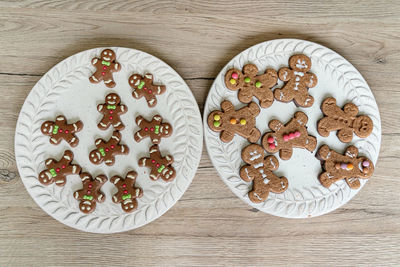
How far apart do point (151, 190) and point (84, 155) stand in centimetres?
29

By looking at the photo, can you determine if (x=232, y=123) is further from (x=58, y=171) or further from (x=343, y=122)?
(x=58, y=171)

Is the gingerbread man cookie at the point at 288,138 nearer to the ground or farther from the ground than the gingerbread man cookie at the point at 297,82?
nearer to the ground

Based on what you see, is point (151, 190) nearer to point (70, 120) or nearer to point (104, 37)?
point (70, 120)

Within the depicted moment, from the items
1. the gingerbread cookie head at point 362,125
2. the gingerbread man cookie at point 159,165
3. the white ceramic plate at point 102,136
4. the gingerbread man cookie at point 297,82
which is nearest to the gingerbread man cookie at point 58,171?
the white ceramic plate at point 102,136

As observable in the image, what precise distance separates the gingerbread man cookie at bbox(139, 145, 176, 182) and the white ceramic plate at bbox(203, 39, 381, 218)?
0.53ft

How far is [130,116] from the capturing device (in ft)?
3.83

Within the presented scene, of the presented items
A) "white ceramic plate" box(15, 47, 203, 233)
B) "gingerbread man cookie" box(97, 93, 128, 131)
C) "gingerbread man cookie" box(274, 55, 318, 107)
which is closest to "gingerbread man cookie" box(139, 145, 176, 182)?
"white ceramic plate" box(15, 47, 203, 233)

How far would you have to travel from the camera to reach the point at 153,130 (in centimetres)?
112

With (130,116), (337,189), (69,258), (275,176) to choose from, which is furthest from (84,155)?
(337,189)

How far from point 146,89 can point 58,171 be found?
1.46ft

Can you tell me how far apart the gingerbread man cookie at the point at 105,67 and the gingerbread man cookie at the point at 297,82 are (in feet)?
2.13

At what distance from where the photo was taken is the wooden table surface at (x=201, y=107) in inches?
45.0

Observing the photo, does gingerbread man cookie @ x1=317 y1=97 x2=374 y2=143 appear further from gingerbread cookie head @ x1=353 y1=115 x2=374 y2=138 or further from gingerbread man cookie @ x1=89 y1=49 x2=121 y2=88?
gingerbread man cookie @ x1=89 y1=49 x2=121 y2=88

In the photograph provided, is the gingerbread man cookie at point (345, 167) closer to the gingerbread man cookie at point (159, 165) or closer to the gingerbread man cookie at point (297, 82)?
the gingerbread man cookie at point (297, 82)
